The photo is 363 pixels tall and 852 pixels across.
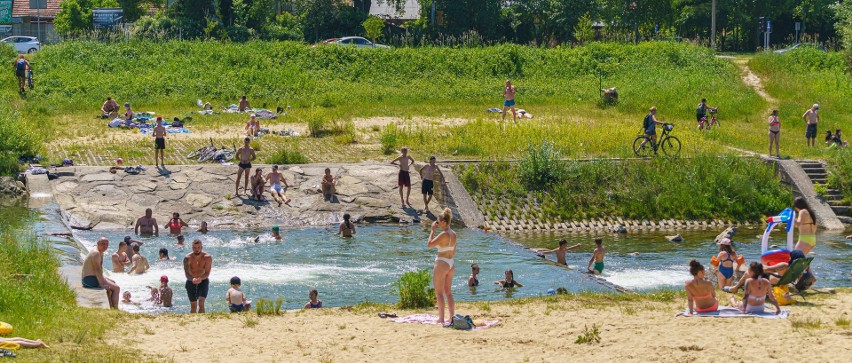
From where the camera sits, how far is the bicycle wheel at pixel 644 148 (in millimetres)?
32606

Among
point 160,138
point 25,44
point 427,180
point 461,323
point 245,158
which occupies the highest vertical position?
point 25,44

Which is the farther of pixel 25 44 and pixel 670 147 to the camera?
pixel 25 44

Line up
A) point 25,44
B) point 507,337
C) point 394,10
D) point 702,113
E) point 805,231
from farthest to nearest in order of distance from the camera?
point 394,10
point 25,44
point 702,113
point 805,231
point 507,337

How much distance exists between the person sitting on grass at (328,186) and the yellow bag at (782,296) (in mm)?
13947

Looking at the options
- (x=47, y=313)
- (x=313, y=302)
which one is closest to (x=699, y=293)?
(x=313, y=302)

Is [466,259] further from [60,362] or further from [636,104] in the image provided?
[636,104]

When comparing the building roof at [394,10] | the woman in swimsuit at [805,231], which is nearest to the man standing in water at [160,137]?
the woman in swimsuit at [805,231]

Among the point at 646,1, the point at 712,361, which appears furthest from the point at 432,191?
Answer: the point at 646,1

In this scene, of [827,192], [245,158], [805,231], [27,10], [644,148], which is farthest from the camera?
[27,10]

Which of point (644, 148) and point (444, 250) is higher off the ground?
point (644, 148)

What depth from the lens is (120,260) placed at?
2177cm

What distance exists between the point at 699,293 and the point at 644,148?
54.5 feet

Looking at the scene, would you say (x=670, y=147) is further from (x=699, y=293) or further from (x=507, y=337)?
(x=507, y=337)

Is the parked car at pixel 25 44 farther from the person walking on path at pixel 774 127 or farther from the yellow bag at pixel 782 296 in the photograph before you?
the yellow bag at pixel 782 296
